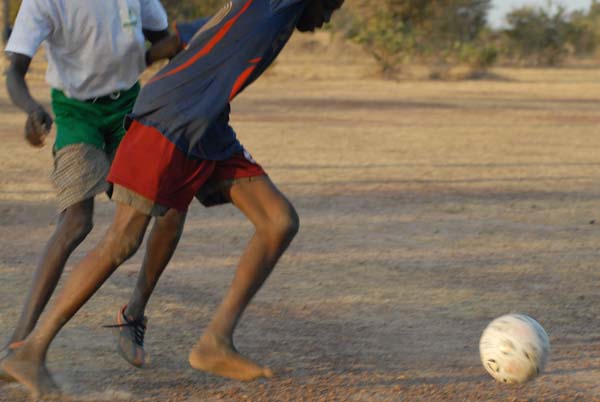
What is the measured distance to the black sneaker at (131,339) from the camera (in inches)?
195

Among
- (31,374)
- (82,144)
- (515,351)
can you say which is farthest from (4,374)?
(515,351)

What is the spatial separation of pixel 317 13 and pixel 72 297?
1511mm

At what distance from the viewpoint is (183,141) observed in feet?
15.0

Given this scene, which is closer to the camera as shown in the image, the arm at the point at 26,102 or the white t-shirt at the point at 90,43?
the arm at the point at 26,102

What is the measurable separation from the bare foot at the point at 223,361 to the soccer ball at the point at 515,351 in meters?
0.95

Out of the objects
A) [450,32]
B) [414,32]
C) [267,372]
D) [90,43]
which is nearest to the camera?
[267,372]

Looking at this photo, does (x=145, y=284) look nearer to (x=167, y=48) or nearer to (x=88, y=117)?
(x=88, y=117)

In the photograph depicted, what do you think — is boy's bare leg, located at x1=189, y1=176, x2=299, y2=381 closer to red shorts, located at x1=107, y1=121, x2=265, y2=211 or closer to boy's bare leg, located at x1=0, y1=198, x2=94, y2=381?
red shorts, located at x1=107, y1=121, x2=265, y2=211

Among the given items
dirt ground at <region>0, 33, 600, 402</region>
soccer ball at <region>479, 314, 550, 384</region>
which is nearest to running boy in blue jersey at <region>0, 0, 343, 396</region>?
dirt ground at <region>0, 33, 600, 402</region>

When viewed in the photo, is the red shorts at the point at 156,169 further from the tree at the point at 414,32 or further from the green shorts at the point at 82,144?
the tree at the point at 414,32

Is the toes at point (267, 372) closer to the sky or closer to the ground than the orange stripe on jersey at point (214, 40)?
closer to the ground

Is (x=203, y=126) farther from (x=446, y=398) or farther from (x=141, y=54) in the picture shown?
(x=446, y=398)

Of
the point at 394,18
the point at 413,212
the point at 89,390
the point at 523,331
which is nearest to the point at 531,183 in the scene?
the point at 413,212

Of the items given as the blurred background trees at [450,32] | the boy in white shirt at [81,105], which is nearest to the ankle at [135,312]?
the boy in white shirt at [81,105]
